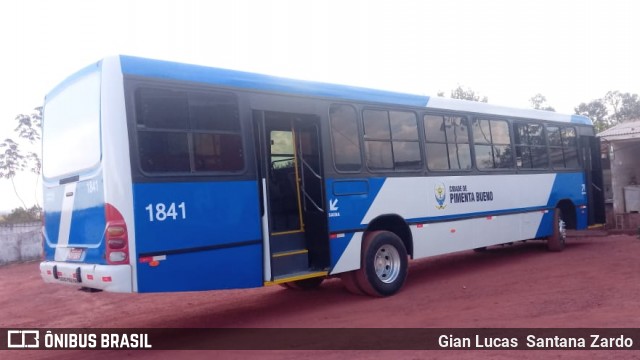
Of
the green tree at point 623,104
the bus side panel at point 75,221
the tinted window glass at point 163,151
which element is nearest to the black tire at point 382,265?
the tinted window glass at point 163,151

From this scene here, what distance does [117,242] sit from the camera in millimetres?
5770

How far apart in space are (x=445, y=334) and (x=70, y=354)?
169 inches

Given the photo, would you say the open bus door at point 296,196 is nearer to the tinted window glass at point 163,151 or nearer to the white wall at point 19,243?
the tinted window glass at point 163,151

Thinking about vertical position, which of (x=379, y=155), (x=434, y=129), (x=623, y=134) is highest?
(x=623, y=134)

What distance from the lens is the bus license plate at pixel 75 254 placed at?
630cm

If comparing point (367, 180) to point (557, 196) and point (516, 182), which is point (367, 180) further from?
point (557, 196)

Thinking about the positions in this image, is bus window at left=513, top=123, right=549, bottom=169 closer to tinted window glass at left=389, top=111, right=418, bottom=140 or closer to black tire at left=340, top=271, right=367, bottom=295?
tinted window glass at left=389, top=111, right=418, bottom=140

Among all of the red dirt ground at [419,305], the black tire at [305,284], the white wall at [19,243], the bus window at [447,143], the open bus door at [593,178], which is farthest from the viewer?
the white wall at [19,243]

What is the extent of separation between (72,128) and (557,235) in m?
10.4

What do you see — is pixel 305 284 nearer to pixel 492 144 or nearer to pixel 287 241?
pixel 287 241

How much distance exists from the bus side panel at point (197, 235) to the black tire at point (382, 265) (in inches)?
78.6

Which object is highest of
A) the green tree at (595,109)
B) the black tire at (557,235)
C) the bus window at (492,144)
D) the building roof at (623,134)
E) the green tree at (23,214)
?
the green tree at (595,109)

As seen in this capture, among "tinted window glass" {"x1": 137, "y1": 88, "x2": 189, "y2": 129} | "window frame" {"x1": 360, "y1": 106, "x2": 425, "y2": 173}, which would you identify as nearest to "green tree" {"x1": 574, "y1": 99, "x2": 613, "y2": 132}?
"window frame" {"x1": 360, "y1": 106, "x2": 425, "y2": 173}

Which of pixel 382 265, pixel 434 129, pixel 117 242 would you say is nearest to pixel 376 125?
pixel 434 129
